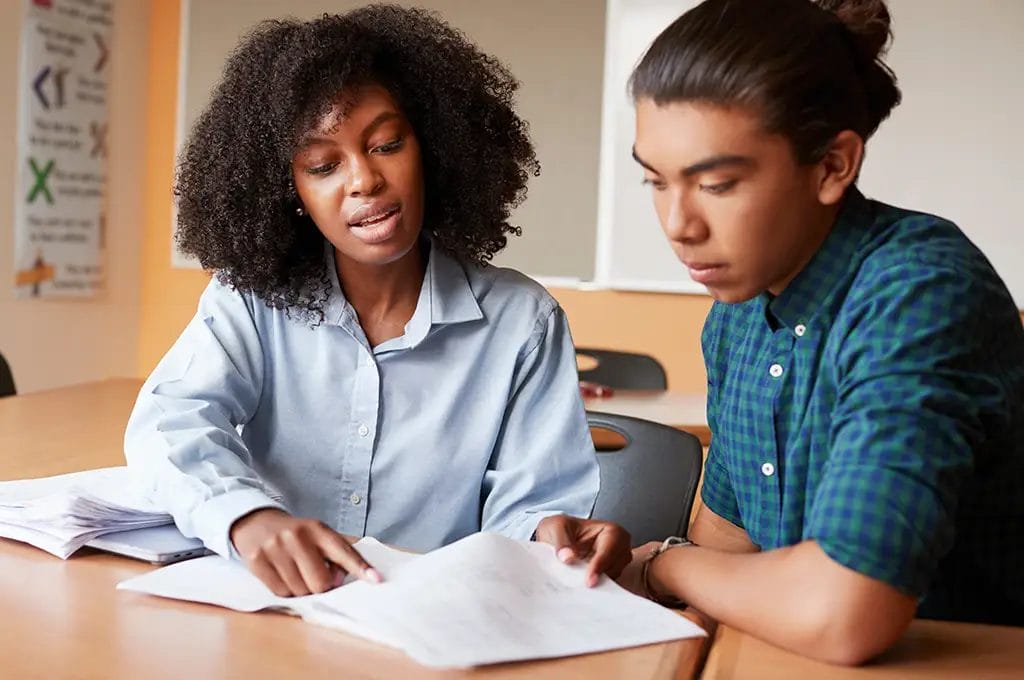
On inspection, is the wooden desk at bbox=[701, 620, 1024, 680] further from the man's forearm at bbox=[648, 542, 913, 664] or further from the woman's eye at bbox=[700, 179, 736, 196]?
the woman's eye at bbox=[700, 179, 736, 196]

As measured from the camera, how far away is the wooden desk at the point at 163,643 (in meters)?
0.96

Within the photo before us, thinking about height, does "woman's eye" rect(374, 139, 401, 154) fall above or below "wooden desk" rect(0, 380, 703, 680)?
above

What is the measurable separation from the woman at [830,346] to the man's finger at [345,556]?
0.29 metres

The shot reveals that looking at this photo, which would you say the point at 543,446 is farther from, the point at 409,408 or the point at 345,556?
the point at 345,556

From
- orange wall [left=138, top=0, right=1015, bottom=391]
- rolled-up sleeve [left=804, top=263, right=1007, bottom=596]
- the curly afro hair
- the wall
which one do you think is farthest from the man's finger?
orange wall [left=138, top=0, right=1015, bottom=391]

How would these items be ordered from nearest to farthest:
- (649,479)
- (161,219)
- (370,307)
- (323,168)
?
(323,168) → (370,307) → (649,479) → (161,219)

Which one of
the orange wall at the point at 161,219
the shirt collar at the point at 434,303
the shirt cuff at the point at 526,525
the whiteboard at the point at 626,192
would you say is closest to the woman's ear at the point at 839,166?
the shirt cuff at the point at 526,525

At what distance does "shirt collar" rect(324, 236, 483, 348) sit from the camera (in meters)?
1.63

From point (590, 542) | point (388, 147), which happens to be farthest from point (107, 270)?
Answer: point (590, 542)

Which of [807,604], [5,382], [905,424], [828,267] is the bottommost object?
[5,382]

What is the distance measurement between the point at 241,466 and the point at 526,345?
440 millimetres

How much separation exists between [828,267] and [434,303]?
61 centimetres

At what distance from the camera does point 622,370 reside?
358 centimetres

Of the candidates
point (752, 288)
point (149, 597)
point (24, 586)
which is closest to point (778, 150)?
point (752, 288)
